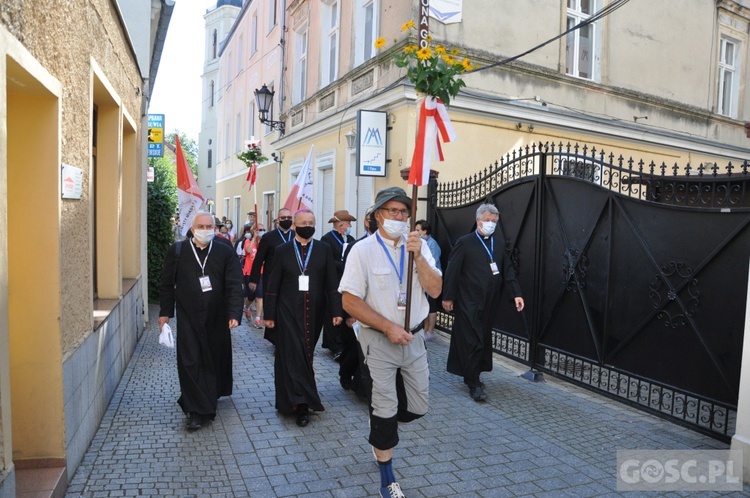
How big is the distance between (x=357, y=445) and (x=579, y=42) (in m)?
11.6

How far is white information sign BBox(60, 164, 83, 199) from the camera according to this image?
4133mm

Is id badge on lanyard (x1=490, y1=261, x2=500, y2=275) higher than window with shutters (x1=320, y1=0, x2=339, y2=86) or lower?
lower

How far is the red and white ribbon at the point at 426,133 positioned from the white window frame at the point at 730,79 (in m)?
15.3

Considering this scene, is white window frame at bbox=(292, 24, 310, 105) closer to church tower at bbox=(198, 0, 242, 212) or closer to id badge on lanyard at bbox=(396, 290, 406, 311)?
id badge on lanyard at bbox=(396, 290, 406, 311)

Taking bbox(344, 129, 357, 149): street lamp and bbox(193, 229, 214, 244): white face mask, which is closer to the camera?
bbox(193, 229, 214, 244): white face mask

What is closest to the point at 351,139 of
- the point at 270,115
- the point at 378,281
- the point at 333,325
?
the point at 333,325

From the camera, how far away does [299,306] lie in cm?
578

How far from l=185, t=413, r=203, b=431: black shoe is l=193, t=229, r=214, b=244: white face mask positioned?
1527mm

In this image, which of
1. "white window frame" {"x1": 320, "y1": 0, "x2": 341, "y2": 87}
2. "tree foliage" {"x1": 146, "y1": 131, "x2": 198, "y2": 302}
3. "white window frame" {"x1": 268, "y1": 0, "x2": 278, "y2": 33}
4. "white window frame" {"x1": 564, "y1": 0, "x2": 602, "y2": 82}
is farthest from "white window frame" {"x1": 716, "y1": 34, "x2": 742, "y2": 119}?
"tree foliage" {"x1": 146, "y1": 131, "x2": 198, "y2": 302}

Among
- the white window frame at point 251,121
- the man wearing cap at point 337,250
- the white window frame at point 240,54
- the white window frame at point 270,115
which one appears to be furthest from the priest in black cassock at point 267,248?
the white window frame at point 240,54

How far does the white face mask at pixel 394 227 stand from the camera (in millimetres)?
4047

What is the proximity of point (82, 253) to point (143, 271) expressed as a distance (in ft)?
17.8

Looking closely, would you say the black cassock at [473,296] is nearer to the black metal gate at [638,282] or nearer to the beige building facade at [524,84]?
the black metal gate at [638,282]

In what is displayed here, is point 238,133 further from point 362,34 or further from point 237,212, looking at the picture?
point 362,34
